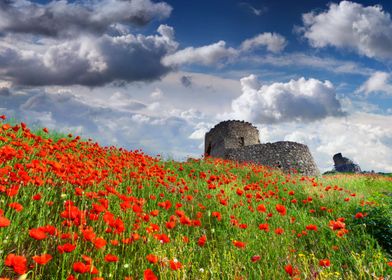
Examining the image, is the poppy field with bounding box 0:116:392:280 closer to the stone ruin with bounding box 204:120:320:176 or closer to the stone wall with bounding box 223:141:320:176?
the stone wall with bounding box 223:141:320:176

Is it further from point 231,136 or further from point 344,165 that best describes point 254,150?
point 344,165

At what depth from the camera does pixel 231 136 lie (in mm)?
33375

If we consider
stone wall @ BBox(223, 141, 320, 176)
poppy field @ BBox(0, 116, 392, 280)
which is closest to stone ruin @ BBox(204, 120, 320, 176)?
stone wall @ BBox(223, 141, 320, 176)

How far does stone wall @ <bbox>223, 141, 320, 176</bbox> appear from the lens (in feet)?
87.5

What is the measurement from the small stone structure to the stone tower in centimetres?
1205

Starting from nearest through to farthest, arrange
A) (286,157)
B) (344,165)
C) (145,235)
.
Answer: (145,235) < (286,157) < (344,165)

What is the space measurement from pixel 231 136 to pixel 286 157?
7.57 meters

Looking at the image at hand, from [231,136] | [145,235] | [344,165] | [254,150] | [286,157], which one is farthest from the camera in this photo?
[344,165]

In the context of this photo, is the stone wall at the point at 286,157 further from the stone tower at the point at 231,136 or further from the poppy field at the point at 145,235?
the poppy field at the point at 145,235

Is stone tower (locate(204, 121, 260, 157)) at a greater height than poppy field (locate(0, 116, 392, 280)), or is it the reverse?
stone tower (locate(204, 121, 260, 157))

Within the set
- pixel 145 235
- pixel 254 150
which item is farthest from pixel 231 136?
pixel 145 235

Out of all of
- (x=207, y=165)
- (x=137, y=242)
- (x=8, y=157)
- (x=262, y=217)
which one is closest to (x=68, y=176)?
(x=8, y=157)

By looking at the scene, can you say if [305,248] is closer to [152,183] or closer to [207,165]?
[152,183]

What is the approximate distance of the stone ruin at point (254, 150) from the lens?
A: 88.3 ft
